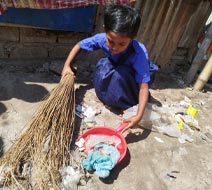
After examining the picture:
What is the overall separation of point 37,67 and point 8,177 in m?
1.63

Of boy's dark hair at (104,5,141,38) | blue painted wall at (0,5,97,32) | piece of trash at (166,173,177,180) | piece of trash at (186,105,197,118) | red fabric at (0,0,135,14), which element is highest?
boy's dark hair at (104,5,141,38)

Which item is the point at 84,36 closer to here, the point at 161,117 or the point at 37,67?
the point at 37,67

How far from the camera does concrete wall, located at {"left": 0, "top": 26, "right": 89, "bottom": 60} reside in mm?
3137

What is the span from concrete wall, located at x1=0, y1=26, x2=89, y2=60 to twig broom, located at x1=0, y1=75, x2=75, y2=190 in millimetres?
1011

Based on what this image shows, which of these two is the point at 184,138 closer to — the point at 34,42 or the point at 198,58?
the point at 198,58

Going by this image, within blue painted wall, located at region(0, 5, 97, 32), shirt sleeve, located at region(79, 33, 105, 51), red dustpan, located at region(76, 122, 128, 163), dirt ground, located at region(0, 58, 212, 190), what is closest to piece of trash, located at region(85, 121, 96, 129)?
dirt ground, located at region(0, 58, 212, 190)

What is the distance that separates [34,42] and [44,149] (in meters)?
1.54

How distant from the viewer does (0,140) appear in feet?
7.66

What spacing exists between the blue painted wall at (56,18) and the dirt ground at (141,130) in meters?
0.51

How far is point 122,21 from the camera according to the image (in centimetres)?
220

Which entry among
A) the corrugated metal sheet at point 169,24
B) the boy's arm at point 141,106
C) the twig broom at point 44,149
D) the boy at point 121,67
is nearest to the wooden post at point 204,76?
the corrugated metal sheet at point 169,24

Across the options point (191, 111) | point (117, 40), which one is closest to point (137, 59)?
point (117, 40)

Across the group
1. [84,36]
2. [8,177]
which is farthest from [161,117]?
[8,177]

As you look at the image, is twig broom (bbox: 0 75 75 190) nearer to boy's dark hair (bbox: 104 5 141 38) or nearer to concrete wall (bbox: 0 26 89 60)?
boy's dark hair (bbox: 104 5 141 38)
